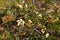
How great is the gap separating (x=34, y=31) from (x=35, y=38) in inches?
6.7

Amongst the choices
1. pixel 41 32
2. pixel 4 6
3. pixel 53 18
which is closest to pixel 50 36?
pixel 41 32

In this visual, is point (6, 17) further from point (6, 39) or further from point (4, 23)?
point (6, 39)

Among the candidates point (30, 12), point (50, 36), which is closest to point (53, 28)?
point (50, 36)

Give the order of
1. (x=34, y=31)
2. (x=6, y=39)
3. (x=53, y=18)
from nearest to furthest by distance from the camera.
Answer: (x=6, y=39), (x=34, y=31), (x=53, y=18)

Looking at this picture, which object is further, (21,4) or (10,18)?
(21,4)

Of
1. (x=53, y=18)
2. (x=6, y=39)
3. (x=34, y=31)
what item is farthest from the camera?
(x=53, y=18)

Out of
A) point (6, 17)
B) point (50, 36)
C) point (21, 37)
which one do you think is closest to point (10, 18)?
point (6, 17)

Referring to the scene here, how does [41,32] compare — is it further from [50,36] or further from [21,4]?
[21,4]

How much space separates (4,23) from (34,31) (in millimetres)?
672

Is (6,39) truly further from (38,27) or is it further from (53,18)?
(53,18)

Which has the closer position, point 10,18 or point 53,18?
point 10,18

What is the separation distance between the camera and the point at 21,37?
171 inches

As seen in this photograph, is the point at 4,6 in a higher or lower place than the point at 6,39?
higher

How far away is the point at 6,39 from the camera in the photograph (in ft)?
13.6
